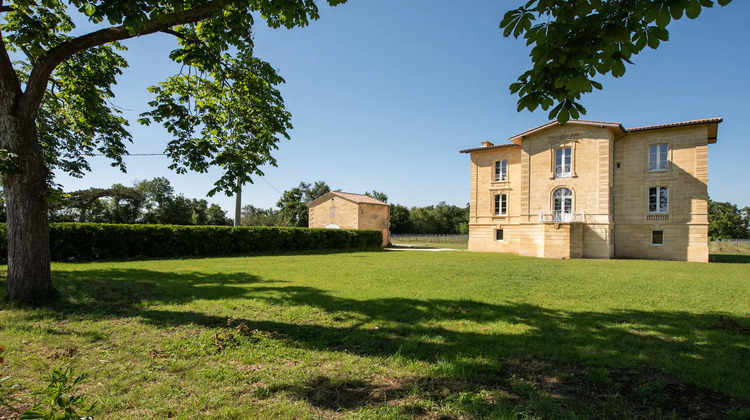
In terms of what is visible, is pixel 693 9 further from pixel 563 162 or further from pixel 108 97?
pixel 563 162

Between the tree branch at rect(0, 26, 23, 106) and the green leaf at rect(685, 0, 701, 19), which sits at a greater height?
the tree branch at rect(0, 26, 23, 106)

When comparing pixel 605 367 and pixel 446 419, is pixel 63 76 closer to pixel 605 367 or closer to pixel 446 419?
pixel 446 419

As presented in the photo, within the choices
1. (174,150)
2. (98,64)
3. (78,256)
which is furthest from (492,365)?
(78,256)

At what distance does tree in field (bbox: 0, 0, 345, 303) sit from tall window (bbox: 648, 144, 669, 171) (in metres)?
26.2

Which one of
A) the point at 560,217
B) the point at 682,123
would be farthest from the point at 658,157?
the point at 560,217

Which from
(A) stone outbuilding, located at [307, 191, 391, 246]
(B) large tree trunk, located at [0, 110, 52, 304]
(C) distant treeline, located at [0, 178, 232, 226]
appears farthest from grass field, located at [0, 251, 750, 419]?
(C) distant treeline, located at [0, 178, 232, 226]

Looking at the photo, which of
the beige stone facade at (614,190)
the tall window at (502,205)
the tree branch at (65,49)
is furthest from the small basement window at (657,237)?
the tree branch at (65,49)

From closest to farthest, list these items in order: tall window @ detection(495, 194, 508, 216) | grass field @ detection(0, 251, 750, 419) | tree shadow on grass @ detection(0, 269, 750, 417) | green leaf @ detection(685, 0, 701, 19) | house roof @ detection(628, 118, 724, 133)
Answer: green leaf @ detection(685, 0, 701, 19)
grass field @ detection(0, 251, 750, 419)
tree shadow on grass @ detection(0, 269, 750, 417)
house roof @ detection(628, 118, 724, 133)
tall window @ detection(495, 194, 508, 216)

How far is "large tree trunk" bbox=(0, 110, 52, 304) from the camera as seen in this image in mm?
5688

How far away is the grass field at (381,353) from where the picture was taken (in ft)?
9.94

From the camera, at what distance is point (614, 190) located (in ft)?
81.9

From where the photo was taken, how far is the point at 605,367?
3.88 m

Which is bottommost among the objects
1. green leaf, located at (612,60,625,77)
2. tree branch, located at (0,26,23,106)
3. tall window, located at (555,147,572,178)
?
green leaf, located at (612,60,625,77)

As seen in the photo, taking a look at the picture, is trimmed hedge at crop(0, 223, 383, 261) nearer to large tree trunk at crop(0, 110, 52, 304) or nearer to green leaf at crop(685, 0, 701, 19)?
large tree trunk at crop(0, 110, 52, 304)
